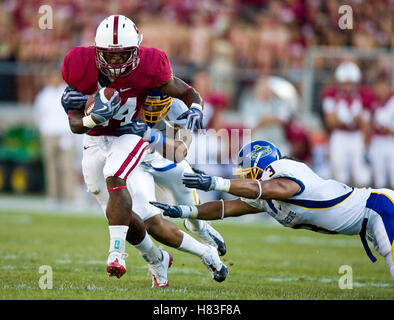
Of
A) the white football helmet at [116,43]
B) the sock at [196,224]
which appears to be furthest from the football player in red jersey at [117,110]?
the sock at [196,224]

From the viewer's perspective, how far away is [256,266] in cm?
664

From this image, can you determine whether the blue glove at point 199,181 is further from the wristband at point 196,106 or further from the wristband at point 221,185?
the wristband at point 196,106

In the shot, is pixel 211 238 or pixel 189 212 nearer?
pixel 189 212

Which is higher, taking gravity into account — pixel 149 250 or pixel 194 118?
pixel 194 118

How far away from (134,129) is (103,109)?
1.47 ft

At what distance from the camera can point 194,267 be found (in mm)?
6688

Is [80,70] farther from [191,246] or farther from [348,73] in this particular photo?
[348,73]

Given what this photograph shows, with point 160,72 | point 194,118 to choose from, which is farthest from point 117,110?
point 194,118

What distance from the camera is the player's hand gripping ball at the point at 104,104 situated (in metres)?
4.86

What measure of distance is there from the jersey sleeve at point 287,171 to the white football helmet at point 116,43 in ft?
3.95

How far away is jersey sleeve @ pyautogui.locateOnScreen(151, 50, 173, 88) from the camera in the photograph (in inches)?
207

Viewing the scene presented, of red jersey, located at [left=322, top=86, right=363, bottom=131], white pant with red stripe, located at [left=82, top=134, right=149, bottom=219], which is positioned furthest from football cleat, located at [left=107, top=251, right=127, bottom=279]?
red jersey, located at [left=322, top=86, right=363, bottom=131]

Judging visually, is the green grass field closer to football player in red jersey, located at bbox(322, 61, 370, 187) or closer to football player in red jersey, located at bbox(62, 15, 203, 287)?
football player in red jersey, located at bbox(62, 15, 203, 287)
